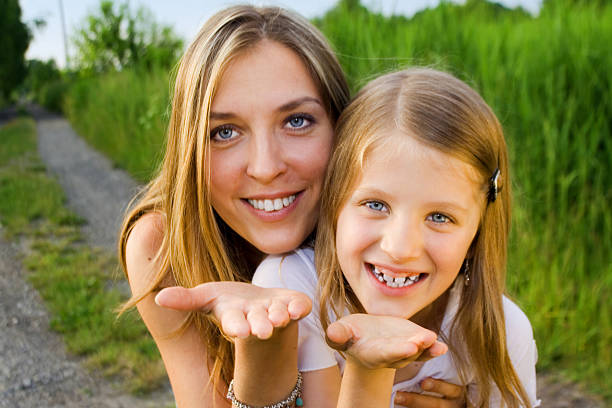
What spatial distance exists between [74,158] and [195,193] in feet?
36.0

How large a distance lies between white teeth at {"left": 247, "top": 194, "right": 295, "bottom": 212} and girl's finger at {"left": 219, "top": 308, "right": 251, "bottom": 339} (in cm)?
73

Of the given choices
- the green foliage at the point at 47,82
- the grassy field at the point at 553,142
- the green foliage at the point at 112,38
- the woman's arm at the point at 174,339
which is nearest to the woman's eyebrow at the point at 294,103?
the woman's arm at the point at 174,339

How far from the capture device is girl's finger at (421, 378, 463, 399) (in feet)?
5.85

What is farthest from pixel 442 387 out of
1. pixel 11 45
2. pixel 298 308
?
pixel 11 45

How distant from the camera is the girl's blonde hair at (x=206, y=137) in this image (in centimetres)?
180

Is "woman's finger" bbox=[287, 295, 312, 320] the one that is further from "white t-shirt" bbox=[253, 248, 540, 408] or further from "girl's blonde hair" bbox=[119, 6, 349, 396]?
"girl's blonde hair" bbox=[119, 6, 349, 396]

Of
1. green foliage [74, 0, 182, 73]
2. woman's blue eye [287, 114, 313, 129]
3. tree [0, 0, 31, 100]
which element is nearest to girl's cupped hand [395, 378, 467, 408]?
woman's blue eye [287, 114, 313, 129]

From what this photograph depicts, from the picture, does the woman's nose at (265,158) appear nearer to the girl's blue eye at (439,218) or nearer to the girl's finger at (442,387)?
the girl's blue eye at (439,218)

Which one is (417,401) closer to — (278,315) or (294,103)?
(278,315)

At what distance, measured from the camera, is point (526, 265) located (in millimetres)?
3213

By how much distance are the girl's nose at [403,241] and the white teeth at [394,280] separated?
0.08 meters

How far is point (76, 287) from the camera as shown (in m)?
4.28

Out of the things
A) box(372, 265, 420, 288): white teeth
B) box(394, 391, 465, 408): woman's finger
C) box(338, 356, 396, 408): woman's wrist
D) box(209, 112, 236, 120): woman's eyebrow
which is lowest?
box(394, 391, 465, 408): woman's finger

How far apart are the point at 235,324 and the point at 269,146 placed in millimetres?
770
